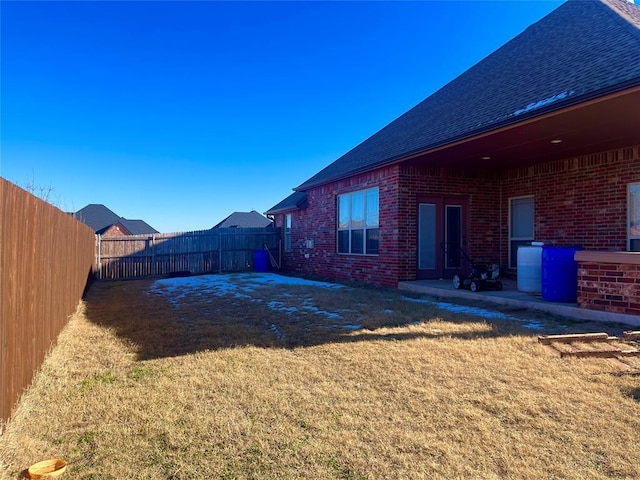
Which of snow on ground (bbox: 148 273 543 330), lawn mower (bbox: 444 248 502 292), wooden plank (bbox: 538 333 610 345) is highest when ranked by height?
lawn mower (bbox: 444 248 502 292)

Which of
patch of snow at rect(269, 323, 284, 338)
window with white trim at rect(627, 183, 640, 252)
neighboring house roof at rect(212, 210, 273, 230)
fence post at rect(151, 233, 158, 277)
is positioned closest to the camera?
patch of snow at rect(269, 323, 284, 338)

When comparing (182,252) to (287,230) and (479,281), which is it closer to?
(287,230)

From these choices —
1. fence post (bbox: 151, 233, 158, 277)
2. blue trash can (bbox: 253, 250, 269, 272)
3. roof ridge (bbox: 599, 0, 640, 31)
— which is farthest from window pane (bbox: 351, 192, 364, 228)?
fence post (bbox: 151, 233, 158, 277)

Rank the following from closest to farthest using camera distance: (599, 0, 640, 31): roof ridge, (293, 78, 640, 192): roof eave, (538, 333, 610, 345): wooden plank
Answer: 1. (538, 333, 610, 345): wooden plank
2. (293, 78, 640, 192): roof eave
3. (599, 0, 640, 31): roof ridge

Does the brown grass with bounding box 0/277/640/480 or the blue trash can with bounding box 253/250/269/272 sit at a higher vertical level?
the blue trash can with bounding box 253/250/269/272

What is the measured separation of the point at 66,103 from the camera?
14.9 metres

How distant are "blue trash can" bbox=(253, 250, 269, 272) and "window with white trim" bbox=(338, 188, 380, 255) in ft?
17.2

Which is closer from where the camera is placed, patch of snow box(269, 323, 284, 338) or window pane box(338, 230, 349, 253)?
patch of snow box(269, 323, 284, 338)

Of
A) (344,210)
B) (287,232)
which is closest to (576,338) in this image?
(344,210)

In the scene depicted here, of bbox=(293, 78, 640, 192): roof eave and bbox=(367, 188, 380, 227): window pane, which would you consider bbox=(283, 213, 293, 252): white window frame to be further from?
bbox=(293, 78, 640, 192): roof eave

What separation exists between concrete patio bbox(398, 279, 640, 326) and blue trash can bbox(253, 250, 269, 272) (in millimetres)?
8644

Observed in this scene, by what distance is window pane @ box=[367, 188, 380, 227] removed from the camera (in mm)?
11320

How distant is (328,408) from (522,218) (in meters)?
9.52

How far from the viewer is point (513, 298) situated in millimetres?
7504
